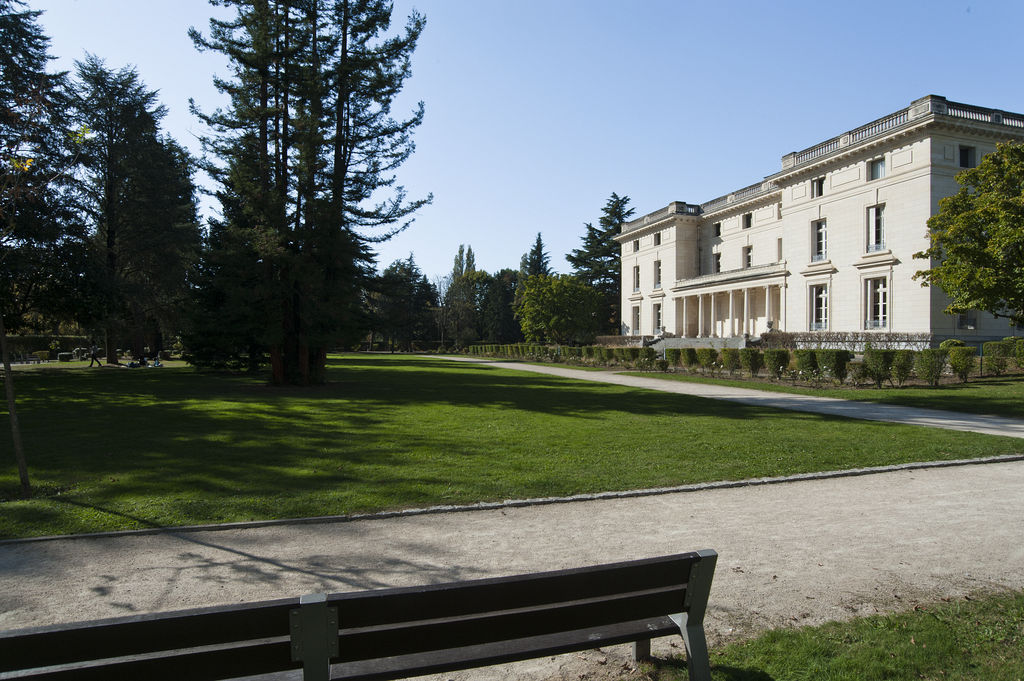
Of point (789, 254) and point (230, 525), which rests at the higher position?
point (789, 254)

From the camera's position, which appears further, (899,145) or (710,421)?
(899,145)

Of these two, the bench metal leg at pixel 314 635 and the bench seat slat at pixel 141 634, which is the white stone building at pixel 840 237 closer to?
the bench metal leg at pixel 314 635

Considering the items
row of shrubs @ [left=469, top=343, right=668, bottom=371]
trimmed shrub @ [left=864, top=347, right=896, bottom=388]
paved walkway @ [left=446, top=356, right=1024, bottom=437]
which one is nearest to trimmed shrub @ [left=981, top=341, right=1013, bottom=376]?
trimmed shrub @ [left=864, top=347, right=896, bottom=388]

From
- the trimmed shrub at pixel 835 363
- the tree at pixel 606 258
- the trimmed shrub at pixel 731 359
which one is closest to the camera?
the trimmed shrub at pixel 835 363

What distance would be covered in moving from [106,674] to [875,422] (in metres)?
13.7

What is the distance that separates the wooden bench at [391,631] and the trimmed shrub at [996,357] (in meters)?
24.3

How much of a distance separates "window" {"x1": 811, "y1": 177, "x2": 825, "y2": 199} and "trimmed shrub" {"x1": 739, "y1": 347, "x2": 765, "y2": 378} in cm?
2035

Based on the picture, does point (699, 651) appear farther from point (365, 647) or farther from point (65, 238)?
point (65, 238)

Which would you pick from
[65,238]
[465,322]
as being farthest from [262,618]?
[465,322]

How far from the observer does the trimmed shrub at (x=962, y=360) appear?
2020 cm

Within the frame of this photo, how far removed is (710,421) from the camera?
12406mm

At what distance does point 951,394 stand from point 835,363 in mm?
3868

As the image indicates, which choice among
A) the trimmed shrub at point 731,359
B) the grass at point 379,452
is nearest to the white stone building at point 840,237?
the trimmed shrub at point 731,359

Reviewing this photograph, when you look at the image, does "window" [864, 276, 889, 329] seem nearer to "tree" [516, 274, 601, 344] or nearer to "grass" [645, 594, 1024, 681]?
"tree" [516, 274, 601, 344]
